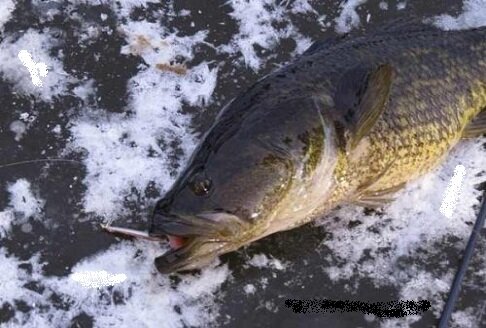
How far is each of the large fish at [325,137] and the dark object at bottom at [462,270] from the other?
0.35 meters

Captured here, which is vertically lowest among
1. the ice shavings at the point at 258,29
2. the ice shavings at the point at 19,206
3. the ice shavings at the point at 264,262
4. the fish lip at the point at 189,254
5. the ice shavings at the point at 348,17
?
the ice shavings at the point at 19,206

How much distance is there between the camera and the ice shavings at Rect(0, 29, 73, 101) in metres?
3.57

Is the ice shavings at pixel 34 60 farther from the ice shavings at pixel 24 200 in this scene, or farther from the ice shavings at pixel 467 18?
the ice shavings at pixel 467 18

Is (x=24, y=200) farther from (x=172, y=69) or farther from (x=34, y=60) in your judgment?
(x=172, y=69)

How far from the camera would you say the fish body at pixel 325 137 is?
2852mm

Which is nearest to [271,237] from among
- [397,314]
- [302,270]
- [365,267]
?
[302,270]

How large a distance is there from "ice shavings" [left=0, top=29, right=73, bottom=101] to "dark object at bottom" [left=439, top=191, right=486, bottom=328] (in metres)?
2.20

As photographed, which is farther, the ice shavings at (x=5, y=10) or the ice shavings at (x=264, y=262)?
the ice shavings at (x=5, y=10)

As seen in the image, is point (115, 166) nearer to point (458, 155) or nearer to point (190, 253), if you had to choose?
point (190, 253)

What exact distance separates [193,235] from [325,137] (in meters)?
0.73

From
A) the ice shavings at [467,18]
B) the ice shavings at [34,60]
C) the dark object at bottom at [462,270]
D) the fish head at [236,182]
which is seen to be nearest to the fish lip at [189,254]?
the fish head at [236,182]

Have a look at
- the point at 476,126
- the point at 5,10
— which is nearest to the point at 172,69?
the point at 5,10

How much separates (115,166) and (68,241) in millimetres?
437

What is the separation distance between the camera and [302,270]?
3.24m
